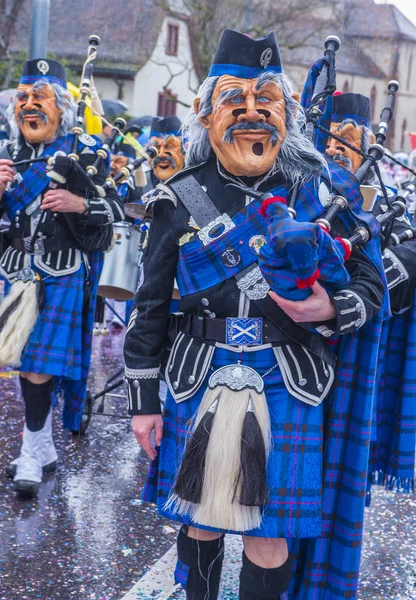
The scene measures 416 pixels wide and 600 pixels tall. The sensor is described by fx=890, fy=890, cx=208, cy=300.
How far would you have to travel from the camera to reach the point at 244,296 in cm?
265

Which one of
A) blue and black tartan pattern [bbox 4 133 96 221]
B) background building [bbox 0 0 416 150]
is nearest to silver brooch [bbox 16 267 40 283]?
blue and black tartan pattern [bbox 4 133 96 221]

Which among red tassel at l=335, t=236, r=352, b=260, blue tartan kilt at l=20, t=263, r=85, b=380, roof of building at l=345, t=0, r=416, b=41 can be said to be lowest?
blue tartan kilt at l=20, t=263, r=85, b=380

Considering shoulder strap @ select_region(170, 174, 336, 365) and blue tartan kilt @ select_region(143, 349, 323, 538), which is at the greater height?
shoulder strap @ select_region(170, 174, 336, 365)

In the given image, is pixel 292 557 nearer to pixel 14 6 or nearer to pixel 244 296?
pixel 244 296

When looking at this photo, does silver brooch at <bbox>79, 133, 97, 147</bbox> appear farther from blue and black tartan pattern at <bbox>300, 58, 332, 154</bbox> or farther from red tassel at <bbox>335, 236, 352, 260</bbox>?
red tassel at <bbox>335, 236, 352, 260</bbox>

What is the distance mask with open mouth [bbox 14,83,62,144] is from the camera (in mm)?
4590

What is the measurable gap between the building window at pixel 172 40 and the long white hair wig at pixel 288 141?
30376mm

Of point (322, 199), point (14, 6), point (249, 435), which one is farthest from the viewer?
point (14, 6)

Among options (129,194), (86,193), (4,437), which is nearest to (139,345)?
(86,193)

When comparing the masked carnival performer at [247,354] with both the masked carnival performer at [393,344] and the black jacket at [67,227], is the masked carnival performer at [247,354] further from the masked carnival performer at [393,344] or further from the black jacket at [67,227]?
the black jacket at [67,227]

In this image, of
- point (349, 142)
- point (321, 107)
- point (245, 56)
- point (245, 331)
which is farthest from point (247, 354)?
point (349, 142)

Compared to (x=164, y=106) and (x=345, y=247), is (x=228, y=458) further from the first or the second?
(x=164, y=106)

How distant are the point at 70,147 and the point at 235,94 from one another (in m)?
2.07

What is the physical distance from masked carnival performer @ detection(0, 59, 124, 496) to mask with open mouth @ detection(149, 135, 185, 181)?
1437 mm
